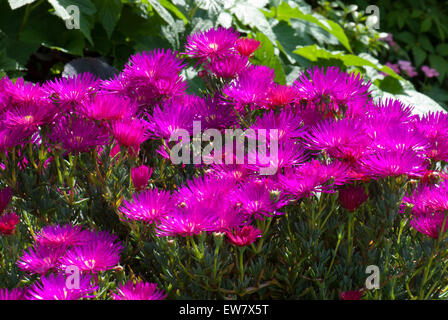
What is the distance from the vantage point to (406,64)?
4.05 m

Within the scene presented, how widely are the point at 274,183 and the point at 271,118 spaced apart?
0.19 meters

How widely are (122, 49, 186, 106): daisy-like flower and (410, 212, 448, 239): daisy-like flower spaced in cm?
62

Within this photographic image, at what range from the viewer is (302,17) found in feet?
10.0

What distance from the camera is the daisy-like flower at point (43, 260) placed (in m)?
0.86

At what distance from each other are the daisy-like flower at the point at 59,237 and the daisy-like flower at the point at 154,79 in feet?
1.25

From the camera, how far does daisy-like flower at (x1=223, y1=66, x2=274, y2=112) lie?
1.10m

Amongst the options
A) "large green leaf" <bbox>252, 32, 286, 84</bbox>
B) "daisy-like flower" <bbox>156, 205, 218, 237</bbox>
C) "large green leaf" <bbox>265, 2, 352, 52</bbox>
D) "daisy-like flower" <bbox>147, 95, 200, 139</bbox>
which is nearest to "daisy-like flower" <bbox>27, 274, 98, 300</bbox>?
"daisy-like flower" <bbox>156, 205, 218, 237</bbox>

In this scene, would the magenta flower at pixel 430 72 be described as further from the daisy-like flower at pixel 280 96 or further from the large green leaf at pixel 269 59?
the daisy-like flower at pixel 280 96

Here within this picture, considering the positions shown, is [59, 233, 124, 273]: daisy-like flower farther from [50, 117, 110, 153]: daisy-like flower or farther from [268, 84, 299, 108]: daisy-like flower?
[268, 84, 299, 108]: daisy-like flower

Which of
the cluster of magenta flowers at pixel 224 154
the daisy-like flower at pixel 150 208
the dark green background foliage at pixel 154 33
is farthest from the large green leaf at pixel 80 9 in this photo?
the daisy-like flower at pixel 150 208

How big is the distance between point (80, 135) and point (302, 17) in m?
2.31

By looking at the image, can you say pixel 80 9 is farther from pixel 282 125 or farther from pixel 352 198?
pixel 352 198
